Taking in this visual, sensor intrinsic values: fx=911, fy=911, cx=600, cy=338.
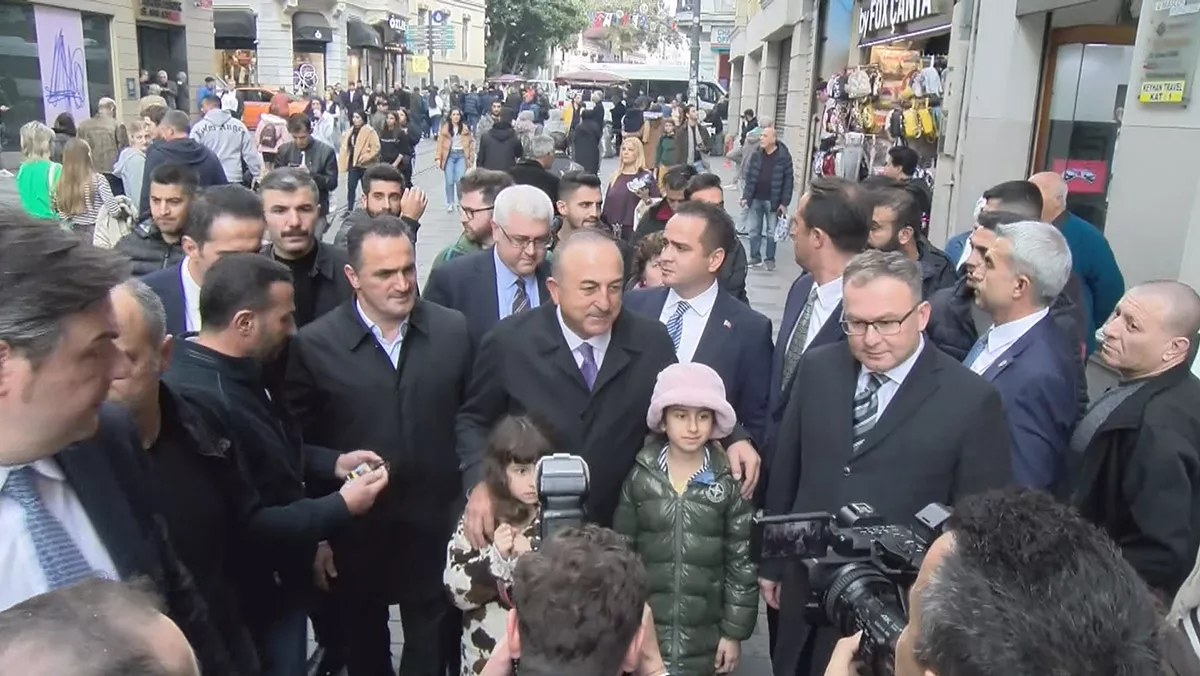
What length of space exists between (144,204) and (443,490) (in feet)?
13.8

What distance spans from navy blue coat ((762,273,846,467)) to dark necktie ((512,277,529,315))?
1.18 metres

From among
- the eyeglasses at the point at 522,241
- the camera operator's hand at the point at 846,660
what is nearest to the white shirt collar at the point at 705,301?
the eyeglasses at the point at 522,241

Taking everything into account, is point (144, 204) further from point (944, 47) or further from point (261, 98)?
point (261, 98)

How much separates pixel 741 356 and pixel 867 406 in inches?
29.6

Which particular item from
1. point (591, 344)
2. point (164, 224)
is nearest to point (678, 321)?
point (591, 344)

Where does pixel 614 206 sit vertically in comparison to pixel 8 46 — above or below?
below

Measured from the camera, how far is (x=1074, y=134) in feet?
24.8

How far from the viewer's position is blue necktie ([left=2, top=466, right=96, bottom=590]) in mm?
1527

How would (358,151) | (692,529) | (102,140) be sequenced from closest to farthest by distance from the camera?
(692,529), (102,140), (358,151)

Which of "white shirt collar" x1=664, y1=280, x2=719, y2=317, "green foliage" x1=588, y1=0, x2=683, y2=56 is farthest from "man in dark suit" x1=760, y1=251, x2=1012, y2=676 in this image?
"green foliage" x1=588, y1=0, x2=683, y2=56

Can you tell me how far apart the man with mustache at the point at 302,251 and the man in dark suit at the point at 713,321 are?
4.79 feet

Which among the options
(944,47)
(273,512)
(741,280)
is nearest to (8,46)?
(944,47)

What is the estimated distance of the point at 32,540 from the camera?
1527mm

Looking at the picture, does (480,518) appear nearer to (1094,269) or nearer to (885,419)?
(885,419)
